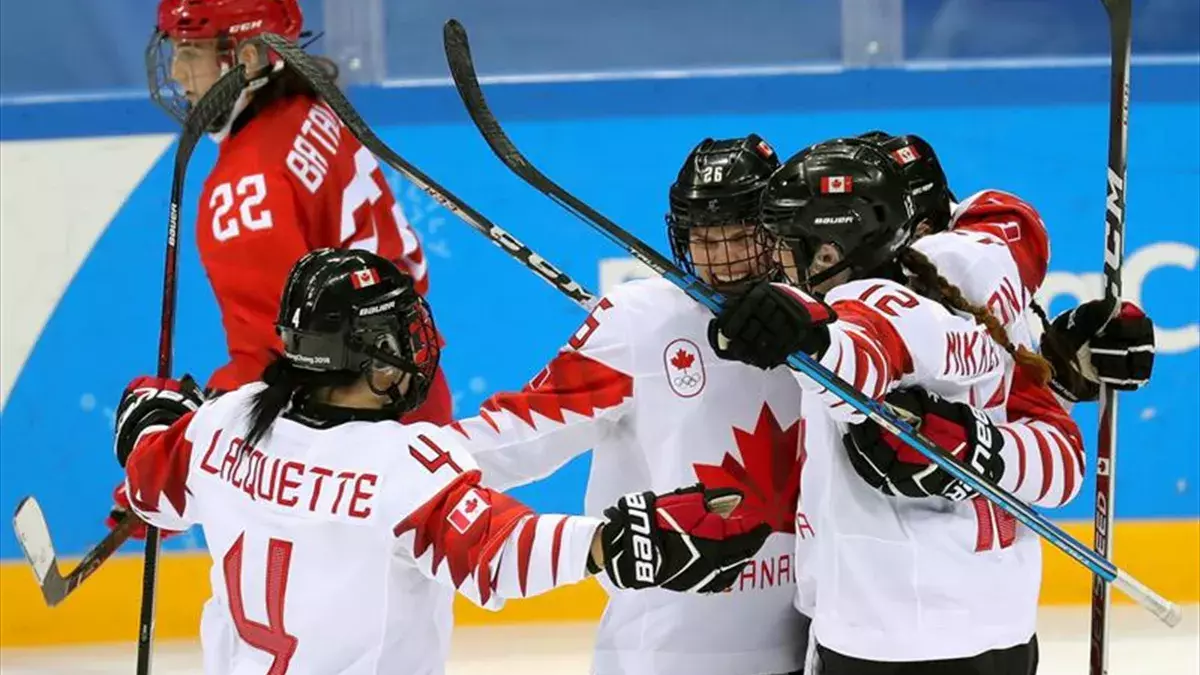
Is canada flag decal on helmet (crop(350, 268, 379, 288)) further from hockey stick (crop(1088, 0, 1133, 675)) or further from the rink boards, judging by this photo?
the rink boards

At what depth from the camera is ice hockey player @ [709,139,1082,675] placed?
2.26 metres

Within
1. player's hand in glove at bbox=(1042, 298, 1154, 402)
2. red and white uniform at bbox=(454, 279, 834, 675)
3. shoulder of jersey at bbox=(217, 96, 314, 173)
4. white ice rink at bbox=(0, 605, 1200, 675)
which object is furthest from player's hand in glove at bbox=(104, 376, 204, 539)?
white ice rink at bbox=(0, 605, 1200, 675)

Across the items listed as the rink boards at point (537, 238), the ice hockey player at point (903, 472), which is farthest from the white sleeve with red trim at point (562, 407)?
the rink boards at point (537, 238)

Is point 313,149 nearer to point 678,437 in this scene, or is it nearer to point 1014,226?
point 678,437

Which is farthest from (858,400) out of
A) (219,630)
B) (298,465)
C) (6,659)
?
(6,659)

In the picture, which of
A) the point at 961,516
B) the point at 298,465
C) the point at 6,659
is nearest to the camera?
the point at 298,465

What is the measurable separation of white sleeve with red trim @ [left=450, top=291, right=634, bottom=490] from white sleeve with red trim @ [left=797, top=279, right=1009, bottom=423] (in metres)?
0.33

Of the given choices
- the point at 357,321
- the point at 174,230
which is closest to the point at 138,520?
the point at 174,230

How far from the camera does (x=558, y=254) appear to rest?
4730 millimetres

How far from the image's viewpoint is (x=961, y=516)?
2.37m

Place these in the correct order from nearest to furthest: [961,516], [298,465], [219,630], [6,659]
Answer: [298,465] → [219,630] → [961,516] → [6,659]

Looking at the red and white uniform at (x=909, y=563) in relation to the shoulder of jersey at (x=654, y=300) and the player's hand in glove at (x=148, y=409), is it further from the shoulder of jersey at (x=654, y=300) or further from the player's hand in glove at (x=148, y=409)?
the player's hand in glove at (x=148, y=409)

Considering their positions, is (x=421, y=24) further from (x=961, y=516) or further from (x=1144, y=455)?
(x=961, y=516)

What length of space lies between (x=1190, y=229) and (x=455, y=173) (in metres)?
1.76
